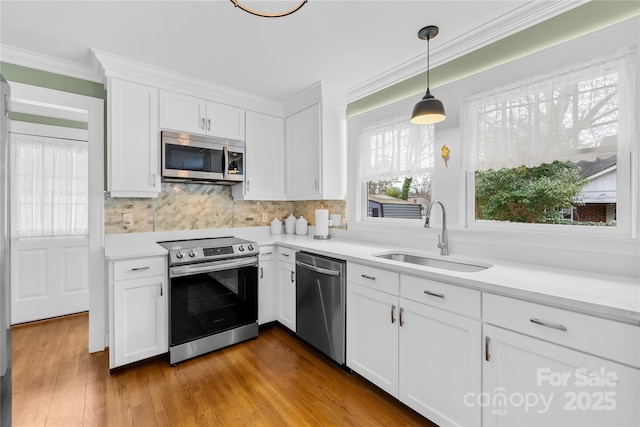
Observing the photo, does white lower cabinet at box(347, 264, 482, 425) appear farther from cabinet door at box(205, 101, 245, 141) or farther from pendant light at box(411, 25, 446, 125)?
cabinet door at box(205, 101, 245, 141)

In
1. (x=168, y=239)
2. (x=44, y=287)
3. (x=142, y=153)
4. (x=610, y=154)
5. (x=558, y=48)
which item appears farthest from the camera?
(x=44, y=287)

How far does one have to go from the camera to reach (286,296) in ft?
9.52

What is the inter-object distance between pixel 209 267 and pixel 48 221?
2.27 m

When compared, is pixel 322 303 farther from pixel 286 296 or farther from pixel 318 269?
pixel 286 296

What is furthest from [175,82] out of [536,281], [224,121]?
[536,281]

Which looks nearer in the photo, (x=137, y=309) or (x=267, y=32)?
(x=267, y=32)

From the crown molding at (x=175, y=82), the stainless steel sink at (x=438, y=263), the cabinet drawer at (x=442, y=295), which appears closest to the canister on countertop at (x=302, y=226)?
the crown molding at (x=175, y=82)

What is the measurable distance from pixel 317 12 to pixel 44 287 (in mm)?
3929

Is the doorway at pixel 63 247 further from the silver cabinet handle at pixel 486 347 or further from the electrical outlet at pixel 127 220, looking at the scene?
the silver cabinet handle at pixel 486 347

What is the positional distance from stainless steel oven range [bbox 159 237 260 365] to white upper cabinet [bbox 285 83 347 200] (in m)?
0.89

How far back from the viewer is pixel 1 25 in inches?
78.1

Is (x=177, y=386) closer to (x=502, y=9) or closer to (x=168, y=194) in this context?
(x=168, y=194)

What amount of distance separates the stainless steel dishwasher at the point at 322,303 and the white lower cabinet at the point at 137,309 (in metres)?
1.11

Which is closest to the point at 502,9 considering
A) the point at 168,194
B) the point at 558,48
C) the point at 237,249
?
the point at 558,48
